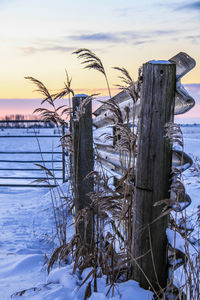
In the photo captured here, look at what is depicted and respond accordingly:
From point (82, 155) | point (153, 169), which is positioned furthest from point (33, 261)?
point (153, 169)

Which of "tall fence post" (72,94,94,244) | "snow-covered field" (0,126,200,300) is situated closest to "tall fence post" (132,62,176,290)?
"snow-covered field" (0,126,200,300)

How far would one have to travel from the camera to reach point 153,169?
1.85m

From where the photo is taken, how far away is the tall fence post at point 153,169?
179 centimetres

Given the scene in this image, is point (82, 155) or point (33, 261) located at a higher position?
point (82, 155)

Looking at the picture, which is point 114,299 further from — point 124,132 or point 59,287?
point 124,132

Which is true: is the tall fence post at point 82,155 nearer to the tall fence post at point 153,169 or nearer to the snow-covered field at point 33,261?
the snow-covered field at point 33,261

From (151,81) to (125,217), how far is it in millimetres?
926

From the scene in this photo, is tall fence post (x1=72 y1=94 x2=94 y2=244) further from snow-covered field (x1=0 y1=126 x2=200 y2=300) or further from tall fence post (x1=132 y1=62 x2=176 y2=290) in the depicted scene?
tall fence post (x1=132 y1=62 x2=176 y2=290)

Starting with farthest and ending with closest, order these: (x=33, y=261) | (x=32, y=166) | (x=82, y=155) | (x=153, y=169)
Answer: (x=32, y=166)
(x=33, y=261)
(x=82, y=155)
(x=153, y=169)

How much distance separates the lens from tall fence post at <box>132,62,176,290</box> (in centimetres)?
179

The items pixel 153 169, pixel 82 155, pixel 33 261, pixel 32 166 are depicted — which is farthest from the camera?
pixel 32 166

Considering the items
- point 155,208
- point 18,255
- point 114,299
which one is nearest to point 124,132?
point 155,208

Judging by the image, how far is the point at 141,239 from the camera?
1.95m

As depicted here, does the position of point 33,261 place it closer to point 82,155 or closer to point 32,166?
point 82,155
